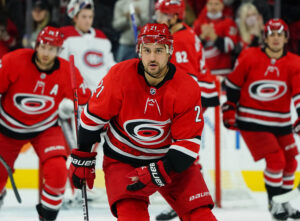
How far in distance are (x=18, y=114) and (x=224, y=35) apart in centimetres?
189

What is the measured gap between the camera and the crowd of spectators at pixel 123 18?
4.75m

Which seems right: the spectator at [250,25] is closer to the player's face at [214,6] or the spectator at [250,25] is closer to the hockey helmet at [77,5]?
the player's face at [214,6]

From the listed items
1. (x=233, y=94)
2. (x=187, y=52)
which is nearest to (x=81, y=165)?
(x=187, y=52)

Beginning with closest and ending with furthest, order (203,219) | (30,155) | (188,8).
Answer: (203,219)
(30,155)
(188,8)

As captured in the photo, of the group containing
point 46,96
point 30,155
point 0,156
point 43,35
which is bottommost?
point 30,155

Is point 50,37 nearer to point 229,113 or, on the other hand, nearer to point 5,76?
point 5,76

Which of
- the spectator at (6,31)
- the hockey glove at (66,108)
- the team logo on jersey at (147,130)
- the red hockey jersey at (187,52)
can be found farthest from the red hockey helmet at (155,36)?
the spectator at (6,31)

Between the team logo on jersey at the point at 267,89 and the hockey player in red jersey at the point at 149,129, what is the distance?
1383 millimetres

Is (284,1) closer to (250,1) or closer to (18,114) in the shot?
(250,1)

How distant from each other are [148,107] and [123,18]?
2384 millimetres

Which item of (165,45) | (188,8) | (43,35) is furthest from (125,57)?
(165,45)

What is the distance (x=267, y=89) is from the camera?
393 centimetres

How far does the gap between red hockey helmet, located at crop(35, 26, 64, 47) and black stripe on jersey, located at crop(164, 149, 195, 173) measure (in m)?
1.30

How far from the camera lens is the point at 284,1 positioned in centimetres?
486
